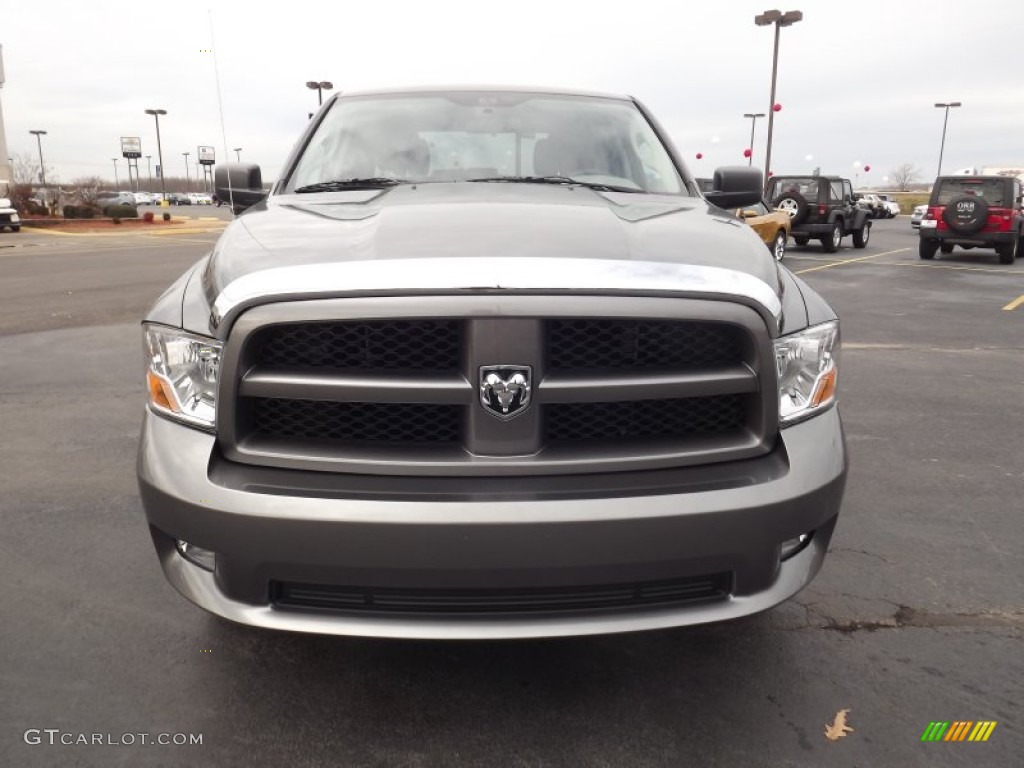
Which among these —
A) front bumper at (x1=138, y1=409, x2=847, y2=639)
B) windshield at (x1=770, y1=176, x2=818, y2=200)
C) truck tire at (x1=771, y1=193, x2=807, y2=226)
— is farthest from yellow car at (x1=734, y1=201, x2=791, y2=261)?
front bumper at (x1=138, y1=409, x2=847, y2=639)

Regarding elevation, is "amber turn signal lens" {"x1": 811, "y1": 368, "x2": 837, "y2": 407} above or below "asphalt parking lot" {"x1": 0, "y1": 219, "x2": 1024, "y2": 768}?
above

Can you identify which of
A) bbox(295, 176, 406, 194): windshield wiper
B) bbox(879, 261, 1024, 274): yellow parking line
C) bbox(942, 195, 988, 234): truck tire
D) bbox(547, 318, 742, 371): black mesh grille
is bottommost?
bbox(879, 261, 1024, 274): yellow parking line

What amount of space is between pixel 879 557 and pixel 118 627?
9.53 feet

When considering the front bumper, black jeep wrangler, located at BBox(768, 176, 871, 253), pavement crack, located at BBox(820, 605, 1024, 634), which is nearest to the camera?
the front bumper

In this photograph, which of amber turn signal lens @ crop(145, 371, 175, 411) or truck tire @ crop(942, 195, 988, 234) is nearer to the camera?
amber turn signal lens @ crop(145, 371, 175, 411)

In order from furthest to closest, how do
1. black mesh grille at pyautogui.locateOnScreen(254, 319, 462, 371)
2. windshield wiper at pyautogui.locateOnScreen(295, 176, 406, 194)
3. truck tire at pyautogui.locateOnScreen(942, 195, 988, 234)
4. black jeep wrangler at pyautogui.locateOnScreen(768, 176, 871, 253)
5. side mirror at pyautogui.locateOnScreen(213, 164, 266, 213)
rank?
black jeep wrangler at pyautogui.locateOnScreen(768, 176, 871, 253)
truck tire at pyautogui.locateOnScreen(942, 195, 988, 234)
side mirror at pyautogui.locateOnScreen(213, 164, 266, 213)
windshield wiper at pyautogui.locateOnScreen(295, 176, 406, 194)
black mesh grille at pyautogui.locateOnScreen(254, 319, 462, 371)

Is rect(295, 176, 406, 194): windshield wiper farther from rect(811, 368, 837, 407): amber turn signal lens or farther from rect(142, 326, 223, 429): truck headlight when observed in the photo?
rect(811, 368, 837, 407): amber turn signal lens

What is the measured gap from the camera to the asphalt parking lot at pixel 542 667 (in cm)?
218

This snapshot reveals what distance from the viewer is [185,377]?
2.12 meters

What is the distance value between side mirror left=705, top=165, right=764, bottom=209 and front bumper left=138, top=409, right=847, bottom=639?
2.12 m

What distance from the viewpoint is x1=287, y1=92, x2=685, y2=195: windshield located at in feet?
11.1

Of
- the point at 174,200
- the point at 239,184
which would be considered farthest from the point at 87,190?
the point at 239,184

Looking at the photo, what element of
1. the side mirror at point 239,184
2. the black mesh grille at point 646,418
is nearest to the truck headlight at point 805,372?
the black mesh grille at point 646,418

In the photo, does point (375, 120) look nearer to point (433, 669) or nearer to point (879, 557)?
point (433, 669)
